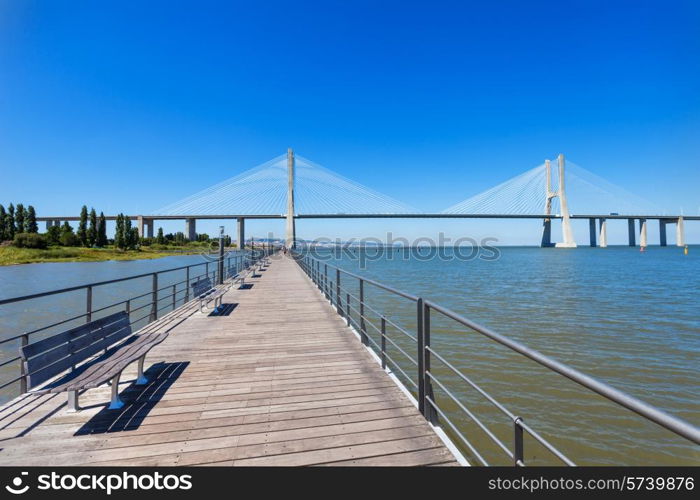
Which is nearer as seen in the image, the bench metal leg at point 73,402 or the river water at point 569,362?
the bench metal leg at point 73,402

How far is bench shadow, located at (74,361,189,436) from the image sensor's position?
2.79m

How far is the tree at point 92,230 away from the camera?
73.2 meters

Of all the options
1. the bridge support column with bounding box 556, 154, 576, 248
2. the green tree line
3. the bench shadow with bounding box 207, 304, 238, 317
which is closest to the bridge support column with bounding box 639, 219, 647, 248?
the bridge support column with bounding box 556, 154, 576, 248

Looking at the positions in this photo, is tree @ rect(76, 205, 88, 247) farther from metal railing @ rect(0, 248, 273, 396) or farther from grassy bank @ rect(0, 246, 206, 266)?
metal railing @ rect(0, 248, 273, 396)

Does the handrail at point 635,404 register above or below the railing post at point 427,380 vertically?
Result: above

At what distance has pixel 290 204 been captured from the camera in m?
48.8

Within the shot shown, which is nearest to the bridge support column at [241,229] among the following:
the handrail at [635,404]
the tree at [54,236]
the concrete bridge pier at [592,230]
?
the tree at [54,236]

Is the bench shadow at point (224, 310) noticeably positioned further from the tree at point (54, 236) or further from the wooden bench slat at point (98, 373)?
the tree at point (54, 236)

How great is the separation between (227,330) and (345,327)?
2026 millimetres

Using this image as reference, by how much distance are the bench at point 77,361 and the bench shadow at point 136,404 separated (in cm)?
10

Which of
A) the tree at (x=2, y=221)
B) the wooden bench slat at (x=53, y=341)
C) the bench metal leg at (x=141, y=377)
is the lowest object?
the bench metal leg at (x=141, y=377)

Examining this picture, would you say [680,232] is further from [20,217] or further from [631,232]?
[20,217]
